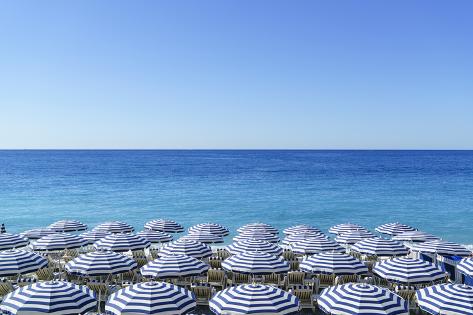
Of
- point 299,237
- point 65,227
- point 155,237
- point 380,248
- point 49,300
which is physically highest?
point 49,300

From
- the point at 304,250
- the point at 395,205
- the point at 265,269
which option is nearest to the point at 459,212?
the point at 395,205

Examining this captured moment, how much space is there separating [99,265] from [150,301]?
4086 mm

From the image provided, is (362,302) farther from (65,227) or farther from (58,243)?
(65,227)

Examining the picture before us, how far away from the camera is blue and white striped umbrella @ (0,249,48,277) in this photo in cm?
1221

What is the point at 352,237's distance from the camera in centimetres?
1750

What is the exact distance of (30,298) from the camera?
9070 mm

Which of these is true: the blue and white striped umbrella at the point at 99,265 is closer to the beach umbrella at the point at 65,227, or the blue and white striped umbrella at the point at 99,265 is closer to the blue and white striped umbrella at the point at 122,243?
the blue and white striped umbrella at the point at 122,243

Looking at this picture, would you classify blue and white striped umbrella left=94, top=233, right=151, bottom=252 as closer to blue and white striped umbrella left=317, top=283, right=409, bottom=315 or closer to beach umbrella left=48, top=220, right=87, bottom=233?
beach umbrella left=48, top=220, right=87, bottom=233

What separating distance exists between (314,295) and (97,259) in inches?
276

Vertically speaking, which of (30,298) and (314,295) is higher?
(30,298)

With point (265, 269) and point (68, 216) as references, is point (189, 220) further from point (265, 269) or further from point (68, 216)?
point (265, 269)

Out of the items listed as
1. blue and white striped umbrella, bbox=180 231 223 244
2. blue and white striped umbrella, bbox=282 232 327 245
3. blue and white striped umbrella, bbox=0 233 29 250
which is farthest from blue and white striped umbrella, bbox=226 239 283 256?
blue and white striped umbrella, bbox=0 233 29 250

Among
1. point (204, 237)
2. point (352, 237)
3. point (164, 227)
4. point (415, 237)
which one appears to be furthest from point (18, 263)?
point (415, 237)

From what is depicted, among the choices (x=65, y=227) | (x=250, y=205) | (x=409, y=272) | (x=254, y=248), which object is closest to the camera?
(x=409, y=272)
